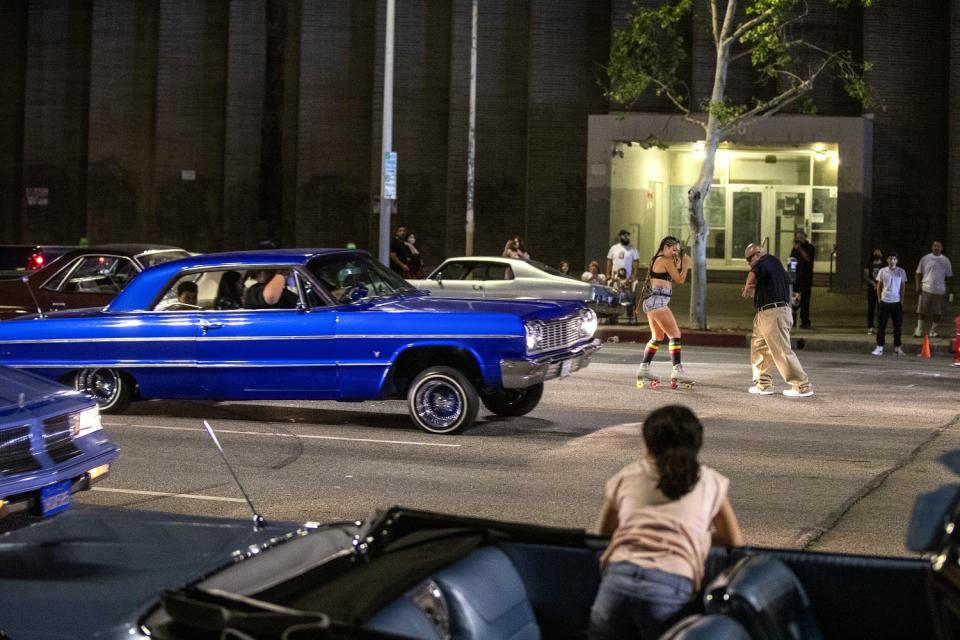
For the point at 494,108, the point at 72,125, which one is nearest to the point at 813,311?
the point at 494,108

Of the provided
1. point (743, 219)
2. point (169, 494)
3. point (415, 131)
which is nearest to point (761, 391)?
point (169, 494)

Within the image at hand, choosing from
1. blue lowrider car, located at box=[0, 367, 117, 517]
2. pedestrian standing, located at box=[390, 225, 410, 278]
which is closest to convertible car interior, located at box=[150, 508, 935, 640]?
blue lowrider car, located at box=[0, 367, 117, 517]

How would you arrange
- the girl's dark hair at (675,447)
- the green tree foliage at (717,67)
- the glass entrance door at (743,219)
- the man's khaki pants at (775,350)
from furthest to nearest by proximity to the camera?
the glass entrance door at (743,219) < the green tree foliage at (717,67) < the man's khaki pants at (775,350) < the girl's dark hair at (675,447)

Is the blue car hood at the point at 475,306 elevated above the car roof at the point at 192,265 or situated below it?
below

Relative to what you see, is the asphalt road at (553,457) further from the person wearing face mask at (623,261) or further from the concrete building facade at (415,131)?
the concrete building facade at (415,131)

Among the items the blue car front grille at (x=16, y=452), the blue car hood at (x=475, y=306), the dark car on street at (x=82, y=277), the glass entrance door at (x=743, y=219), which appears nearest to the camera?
the blue car front grille at (x=16, y=452)

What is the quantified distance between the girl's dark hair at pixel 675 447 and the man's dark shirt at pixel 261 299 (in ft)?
26.9

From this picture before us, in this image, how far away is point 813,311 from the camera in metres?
29.9

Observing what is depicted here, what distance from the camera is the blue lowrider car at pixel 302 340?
40.8 ft

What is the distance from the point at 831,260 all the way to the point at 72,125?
2469 cm

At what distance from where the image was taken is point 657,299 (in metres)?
16.2

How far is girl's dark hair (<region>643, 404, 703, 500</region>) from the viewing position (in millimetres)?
4812

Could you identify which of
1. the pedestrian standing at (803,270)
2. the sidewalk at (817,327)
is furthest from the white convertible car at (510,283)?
the pedestrian standing at (803,270)

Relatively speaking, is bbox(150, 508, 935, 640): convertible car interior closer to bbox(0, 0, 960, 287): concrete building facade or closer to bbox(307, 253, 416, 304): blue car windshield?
bbox(307, 253, 416, 304): blue car windshield
